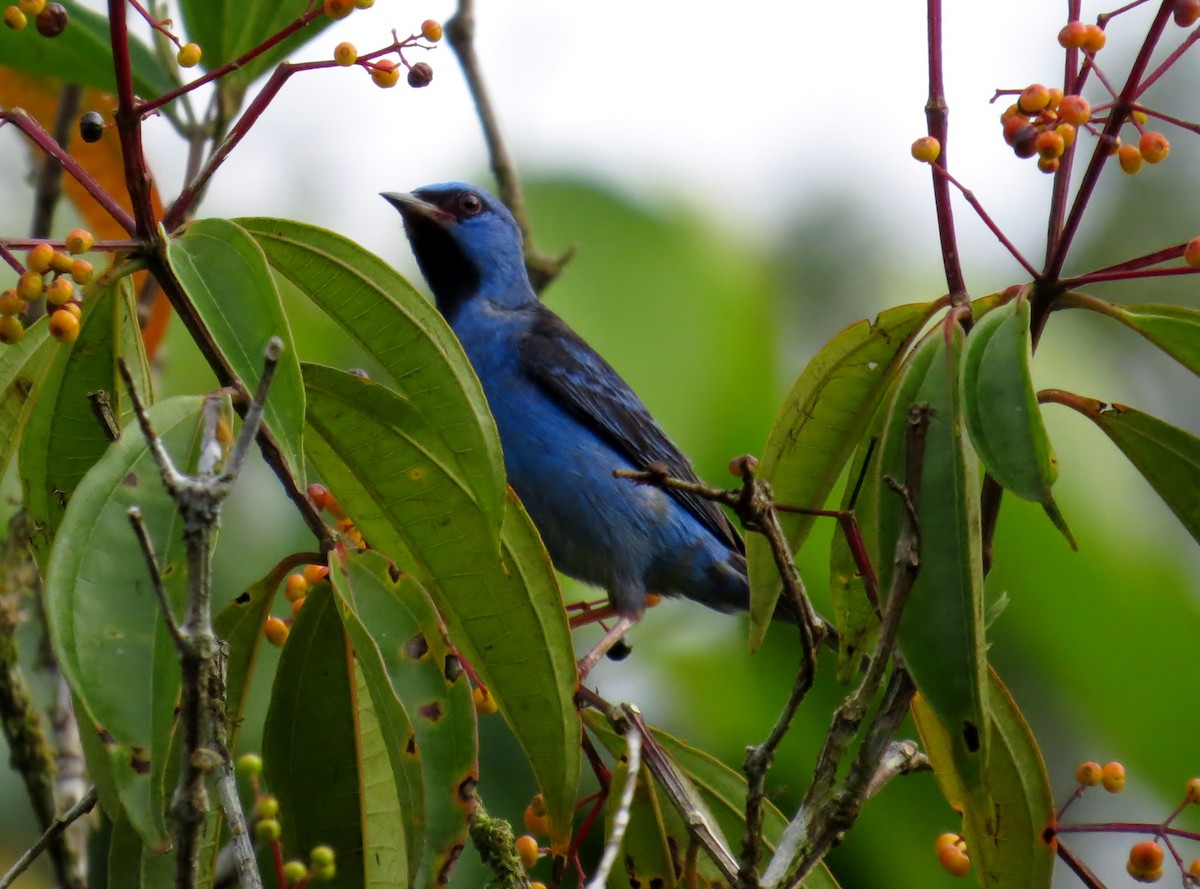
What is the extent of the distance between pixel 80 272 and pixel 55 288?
5 centimetres

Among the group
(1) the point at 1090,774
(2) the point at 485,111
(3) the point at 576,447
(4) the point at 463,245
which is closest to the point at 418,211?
(4) the point at 463,245

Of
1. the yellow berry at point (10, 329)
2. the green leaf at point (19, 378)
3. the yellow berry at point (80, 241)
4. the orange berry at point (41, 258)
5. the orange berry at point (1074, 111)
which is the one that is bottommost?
the green leaf at point (19, 378)

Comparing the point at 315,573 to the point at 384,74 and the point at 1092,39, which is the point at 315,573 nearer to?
the point at 384,74

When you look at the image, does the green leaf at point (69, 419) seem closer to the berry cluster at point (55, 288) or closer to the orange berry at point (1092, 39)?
the berry cluster at point (55, 288)

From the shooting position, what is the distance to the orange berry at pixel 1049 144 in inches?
79.7

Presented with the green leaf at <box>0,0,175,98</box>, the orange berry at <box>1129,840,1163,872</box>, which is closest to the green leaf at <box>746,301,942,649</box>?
the orange berry at <box>1129,840,1163,872</box>

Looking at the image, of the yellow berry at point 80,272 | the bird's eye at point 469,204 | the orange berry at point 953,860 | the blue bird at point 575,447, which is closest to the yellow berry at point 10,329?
the yellow berry at point 80,272

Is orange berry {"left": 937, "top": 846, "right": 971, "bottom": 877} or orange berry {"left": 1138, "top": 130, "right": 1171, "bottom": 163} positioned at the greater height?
orange berry {"left": 1138, "top": 130, "right": 1171, "bottom": 163}

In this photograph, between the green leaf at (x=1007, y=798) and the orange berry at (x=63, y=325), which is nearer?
the orange berry at (x=63, y=325)

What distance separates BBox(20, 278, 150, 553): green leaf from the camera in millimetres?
2154

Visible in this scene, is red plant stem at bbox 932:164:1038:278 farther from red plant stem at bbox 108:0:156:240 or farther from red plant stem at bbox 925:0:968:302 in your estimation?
red plant stem at bbox 108:0:156:240

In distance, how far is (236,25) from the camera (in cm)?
325

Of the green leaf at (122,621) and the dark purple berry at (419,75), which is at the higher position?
the dark purple berry at (419,75)

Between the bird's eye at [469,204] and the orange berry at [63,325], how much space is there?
3.23m
